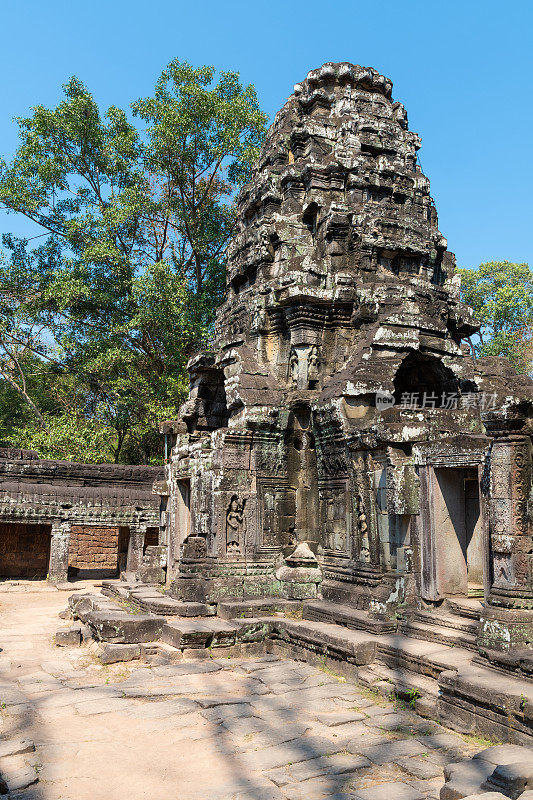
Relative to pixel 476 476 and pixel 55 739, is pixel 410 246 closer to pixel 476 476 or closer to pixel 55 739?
pixel 476 476

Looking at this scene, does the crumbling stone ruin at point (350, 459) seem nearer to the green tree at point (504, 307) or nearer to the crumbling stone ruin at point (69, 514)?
the crumbling stone ruin at point (69, 514)

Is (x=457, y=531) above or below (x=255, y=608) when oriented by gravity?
above

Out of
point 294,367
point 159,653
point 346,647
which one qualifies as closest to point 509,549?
point 346,647

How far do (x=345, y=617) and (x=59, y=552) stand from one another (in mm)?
10677

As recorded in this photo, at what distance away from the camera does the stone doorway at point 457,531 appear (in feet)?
23.2

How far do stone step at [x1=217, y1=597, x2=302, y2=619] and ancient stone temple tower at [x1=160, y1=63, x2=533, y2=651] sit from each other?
0.29 metres

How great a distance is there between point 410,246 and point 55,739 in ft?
29.4

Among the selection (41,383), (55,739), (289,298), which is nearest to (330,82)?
(289,298)

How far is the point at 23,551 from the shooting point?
709 inches

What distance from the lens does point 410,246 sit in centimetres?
1094

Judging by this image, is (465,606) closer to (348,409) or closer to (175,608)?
(348,409)

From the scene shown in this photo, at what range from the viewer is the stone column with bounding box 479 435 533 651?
18.0 ft

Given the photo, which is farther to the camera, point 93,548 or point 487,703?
point 93,548

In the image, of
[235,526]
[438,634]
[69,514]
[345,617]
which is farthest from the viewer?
[69,514]
